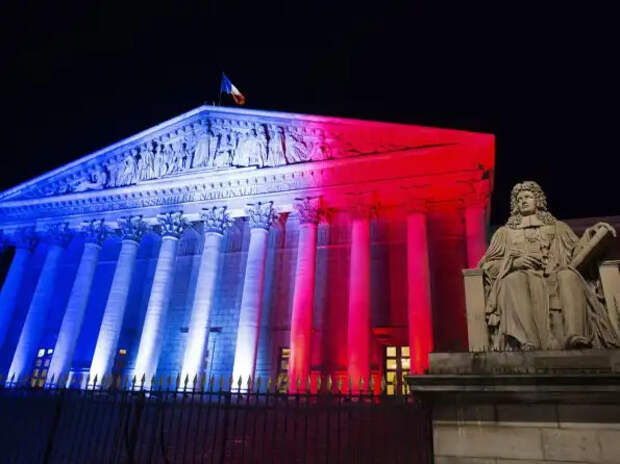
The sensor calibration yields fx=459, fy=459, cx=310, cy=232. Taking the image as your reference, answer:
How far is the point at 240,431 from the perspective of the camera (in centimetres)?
1366

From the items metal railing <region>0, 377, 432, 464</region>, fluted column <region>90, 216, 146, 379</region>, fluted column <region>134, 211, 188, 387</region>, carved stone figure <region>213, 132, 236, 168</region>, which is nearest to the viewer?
metal railing <region>0, 377, 432, 464</region>

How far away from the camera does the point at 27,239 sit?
25.0 meters

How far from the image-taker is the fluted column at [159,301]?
Result: 1902 centimetres

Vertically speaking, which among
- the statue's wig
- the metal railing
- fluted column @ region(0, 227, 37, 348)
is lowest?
the metal railing

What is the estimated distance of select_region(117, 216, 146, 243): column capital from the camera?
73.9 ft

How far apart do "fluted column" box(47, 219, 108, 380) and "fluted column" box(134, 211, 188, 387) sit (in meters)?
3.50

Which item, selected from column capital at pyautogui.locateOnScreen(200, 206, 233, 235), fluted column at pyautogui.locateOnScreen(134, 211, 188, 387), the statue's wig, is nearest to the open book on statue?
the statue's wig

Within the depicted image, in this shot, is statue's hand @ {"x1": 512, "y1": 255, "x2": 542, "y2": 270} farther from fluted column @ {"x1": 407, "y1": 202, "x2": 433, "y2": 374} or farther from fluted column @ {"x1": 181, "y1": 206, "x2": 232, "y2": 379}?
fluted column @ {"x1": 181, "y1": 206, "x2": 232, "y2": 379}

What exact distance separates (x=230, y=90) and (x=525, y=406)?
23.5 meters

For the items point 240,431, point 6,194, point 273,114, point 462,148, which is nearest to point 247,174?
point 273,114

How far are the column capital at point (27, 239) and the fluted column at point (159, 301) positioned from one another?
8.01m

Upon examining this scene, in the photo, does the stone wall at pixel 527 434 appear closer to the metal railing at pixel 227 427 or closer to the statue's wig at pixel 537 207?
the metal railing at pixel 227 427

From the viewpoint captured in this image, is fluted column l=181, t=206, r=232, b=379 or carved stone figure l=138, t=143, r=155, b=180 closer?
fluted column l=181, t=206, r=232, b=379

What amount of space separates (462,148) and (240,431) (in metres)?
13.2
